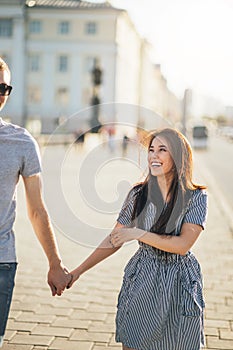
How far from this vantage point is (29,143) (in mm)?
2799

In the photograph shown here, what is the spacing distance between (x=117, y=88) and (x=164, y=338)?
230ft

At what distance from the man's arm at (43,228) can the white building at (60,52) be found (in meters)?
65.7

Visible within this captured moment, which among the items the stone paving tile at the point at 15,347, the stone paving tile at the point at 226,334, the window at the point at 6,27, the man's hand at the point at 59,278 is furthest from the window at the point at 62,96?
the man's hand at the point at 59,278

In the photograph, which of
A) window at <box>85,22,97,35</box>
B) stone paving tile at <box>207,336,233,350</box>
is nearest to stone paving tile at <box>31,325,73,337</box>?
stone paving tile at <box>207,336,233,350</box>

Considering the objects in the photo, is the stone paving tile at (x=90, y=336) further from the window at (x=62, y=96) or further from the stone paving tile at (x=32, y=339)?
the window at (x=62, y=96)

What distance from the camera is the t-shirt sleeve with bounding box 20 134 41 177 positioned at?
2.78 meters

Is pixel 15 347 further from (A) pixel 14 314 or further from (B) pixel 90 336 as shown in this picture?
(A) pixel 14 314

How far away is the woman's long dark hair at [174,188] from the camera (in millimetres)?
2914

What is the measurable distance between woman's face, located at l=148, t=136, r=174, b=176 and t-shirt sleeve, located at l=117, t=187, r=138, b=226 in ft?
0.55

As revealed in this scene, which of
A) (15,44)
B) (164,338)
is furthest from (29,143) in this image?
(15,44)

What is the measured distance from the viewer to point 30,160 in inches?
110

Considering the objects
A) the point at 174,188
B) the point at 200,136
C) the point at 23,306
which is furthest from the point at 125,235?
the point at 200,136

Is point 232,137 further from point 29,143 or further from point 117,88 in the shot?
point 29,143

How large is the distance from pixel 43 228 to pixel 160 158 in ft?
2.14
